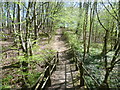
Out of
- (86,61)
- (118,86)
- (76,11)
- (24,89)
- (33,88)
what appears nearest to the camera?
(24,89)

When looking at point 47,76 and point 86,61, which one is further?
point 86,61

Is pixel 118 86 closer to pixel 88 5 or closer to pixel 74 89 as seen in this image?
pixel 74 89

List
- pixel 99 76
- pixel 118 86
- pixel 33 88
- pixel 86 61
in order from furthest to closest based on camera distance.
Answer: pixel 86 61 < pixel 99 76 < pixel 118 86 < pixel 33 88

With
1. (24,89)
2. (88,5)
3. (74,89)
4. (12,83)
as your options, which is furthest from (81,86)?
(88,5)

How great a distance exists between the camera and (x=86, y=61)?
10.3 meters

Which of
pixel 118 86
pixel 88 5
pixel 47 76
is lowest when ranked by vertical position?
pixel 118 86

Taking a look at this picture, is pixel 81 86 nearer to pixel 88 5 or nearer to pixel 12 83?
pixel 12 83

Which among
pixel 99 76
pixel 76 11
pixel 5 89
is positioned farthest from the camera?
pixel 76 11

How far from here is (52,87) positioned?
5.54 m

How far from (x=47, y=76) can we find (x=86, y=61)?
5.88 meters

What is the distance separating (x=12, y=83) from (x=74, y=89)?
3684 mm

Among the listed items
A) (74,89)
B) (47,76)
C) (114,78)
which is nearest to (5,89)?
(47,76)

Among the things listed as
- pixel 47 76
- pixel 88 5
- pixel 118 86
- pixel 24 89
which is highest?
pixel 88 5

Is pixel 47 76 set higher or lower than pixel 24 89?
lower
